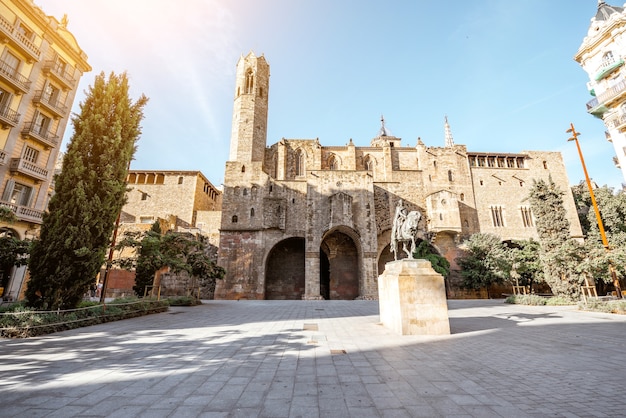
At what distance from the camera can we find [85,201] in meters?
9.30

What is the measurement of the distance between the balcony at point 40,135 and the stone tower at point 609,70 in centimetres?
4160

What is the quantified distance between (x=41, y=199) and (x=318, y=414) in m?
23.5

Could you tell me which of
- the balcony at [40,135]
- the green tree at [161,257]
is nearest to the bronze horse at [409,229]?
the green tree at [161,257]

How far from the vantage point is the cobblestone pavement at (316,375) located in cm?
286

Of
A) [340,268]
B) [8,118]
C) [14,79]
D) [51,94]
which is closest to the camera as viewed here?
[8,118]

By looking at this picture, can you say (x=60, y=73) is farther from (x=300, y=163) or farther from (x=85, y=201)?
(x=300, y=163)

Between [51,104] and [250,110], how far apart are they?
1595 cm

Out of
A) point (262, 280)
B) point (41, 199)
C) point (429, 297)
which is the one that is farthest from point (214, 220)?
point (429, 297)

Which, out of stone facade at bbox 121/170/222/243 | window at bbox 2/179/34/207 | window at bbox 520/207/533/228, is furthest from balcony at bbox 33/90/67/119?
window at bbox 520/207/533/228

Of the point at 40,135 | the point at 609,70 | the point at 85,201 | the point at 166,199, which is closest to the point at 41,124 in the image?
the point at 40,135

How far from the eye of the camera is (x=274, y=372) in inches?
160

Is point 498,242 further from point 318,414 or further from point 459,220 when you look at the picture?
point 318,414

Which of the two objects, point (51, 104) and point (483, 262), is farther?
point (483, 262)

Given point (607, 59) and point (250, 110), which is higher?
point (607, 59)
